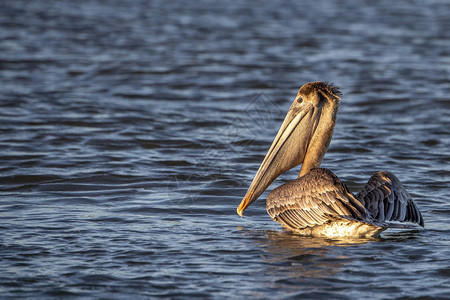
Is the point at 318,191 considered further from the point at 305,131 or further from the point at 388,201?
the point at 305,131

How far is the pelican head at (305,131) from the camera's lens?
6.47 meters

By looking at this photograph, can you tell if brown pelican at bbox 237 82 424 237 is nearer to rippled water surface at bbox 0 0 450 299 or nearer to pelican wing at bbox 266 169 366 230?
pelican wing at bbox 266 169 366 230

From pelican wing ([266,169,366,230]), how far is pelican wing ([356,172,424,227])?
228 mm

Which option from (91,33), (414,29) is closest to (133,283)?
(91,33)

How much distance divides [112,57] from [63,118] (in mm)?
5308

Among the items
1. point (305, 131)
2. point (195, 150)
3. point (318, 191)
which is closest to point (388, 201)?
point (318, 191)

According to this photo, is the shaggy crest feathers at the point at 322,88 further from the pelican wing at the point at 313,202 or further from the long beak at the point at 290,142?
the pelican wing at the point at 313,202

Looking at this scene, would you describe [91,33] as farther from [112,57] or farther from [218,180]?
[218,180]

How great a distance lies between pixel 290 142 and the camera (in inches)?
255

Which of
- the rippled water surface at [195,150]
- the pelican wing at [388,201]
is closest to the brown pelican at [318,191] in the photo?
the pelican wing at [388,201]

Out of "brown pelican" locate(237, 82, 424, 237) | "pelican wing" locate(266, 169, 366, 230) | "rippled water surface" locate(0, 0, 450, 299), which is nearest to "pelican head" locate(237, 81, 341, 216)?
"brown pelican" locate(237, 82, 424, 237)

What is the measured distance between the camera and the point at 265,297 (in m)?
4.68

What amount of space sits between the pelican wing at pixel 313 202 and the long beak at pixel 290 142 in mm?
255

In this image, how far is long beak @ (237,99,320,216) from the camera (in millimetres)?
6445
